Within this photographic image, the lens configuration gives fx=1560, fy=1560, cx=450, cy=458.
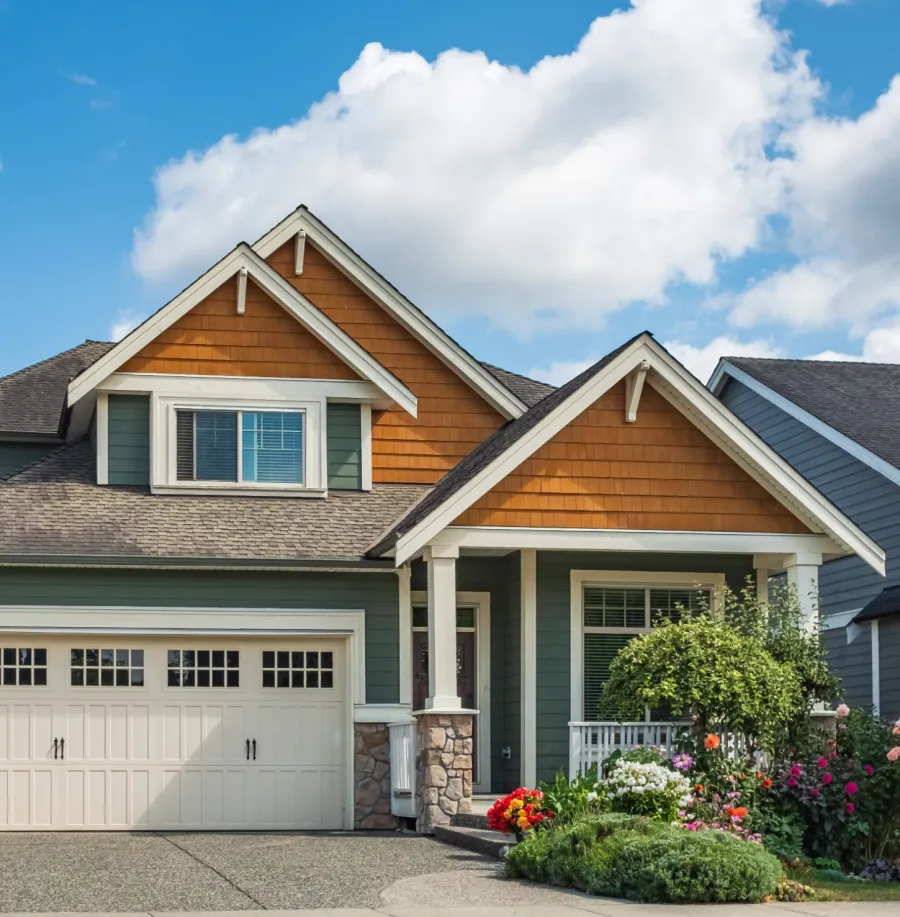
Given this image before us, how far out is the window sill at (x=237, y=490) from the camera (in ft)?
61.3

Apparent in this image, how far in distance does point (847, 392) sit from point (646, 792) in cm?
1360

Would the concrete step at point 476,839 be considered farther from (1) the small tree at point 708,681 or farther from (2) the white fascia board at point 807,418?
(2) the white fascia board at point 807,418

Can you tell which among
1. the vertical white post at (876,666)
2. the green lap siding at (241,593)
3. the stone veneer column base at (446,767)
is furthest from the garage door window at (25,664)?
the vertical white post at (876,666)

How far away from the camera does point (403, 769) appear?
17.2 meters

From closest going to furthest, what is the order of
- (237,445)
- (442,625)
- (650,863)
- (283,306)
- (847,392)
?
(650,863)
(442,625)
(237,445)
(283,306)
(847,392)

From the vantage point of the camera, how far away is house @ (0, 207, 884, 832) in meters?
16.6

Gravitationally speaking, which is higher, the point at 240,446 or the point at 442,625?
the point at 240,446

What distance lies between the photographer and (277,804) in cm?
1775

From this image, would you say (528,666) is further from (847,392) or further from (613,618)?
(847,392)

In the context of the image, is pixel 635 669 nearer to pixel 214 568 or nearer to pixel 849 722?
pixel 849 722

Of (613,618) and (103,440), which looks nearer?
(613,618)

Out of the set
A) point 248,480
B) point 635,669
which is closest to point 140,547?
point 248,480

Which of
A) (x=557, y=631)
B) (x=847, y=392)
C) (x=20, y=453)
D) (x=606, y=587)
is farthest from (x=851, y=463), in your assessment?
(x=20, y=453)

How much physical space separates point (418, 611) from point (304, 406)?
287cm
